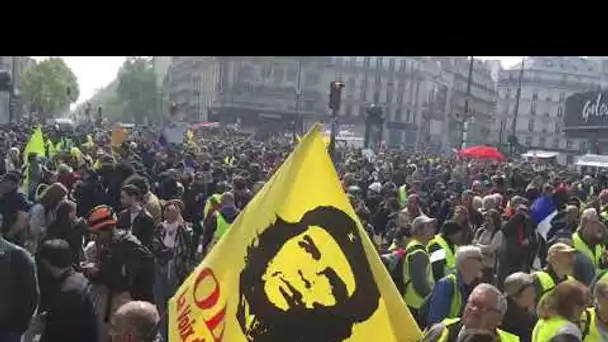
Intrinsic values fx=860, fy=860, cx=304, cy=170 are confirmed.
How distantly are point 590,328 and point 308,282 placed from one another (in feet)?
5.75

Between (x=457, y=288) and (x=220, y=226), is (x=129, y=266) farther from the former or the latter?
(x=220, y=226)

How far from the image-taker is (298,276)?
327 centimetres

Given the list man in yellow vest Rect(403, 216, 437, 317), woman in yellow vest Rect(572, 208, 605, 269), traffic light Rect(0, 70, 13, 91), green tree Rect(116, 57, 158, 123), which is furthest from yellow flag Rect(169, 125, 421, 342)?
green tree Rect(116, 57, 158, 123)

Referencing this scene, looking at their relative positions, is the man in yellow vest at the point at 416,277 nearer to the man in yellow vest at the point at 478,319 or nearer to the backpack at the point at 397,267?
the backpack at the point at 397,267

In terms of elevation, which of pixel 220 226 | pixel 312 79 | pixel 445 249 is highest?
pixel 312 79

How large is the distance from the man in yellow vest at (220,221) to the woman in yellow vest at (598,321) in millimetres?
4372

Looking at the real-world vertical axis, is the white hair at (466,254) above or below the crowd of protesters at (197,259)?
above

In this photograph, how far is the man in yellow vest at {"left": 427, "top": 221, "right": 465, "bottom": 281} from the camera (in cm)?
609

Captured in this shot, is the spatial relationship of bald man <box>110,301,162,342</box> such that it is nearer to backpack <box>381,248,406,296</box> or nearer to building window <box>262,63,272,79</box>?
backpack <box>381,248,406,296</box>

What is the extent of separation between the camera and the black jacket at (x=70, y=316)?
4.36 m

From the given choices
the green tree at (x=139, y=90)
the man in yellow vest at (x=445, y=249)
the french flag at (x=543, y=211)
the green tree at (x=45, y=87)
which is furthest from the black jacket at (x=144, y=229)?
the green tree at (x=139, y=90)

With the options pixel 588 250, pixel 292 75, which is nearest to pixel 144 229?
pixel 588 250

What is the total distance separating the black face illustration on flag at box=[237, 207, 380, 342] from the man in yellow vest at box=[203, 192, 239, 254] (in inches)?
189

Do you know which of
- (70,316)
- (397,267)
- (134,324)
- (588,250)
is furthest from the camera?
(588,250)
